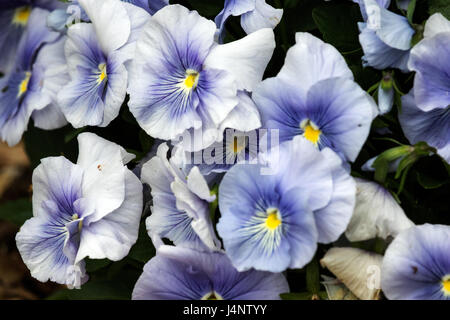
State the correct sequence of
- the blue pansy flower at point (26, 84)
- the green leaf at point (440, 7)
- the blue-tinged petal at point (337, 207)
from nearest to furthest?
the blue-tinged petal at point (337, 207), the green leaf at point (440, 7), the blue pansy flower at point (26, 84)

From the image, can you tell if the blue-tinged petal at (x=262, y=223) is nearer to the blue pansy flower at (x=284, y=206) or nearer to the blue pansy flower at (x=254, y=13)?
the blue pansy flower at (x=284, y=206)

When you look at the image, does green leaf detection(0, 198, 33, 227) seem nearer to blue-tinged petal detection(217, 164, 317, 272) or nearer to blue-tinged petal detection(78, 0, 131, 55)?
blue-tinged petal detection(78, 0, 131, 55)

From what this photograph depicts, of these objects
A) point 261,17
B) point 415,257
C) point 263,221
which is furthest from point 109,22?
point 415,257

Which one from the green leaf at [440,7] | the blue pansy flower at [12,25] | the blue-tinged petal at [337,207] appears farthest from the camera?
the blue pansy flower at [12,25]

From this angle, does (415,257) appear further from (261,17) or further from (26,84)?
(26,84)

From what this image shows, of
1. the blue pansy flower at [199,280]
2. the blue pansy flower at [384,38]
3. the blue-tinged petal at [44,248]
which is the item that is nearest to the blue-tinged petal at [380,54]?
the blue pansy flower at [384,38]

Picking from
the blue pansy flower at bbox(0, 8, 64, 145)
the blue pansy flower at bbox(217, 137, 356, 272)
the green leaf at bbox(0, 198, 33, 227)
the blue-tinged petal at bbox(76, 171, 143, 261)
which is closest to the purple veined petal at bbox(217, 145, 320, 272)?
the blue pansy flower at bbox(217, 137, 356, 272)
